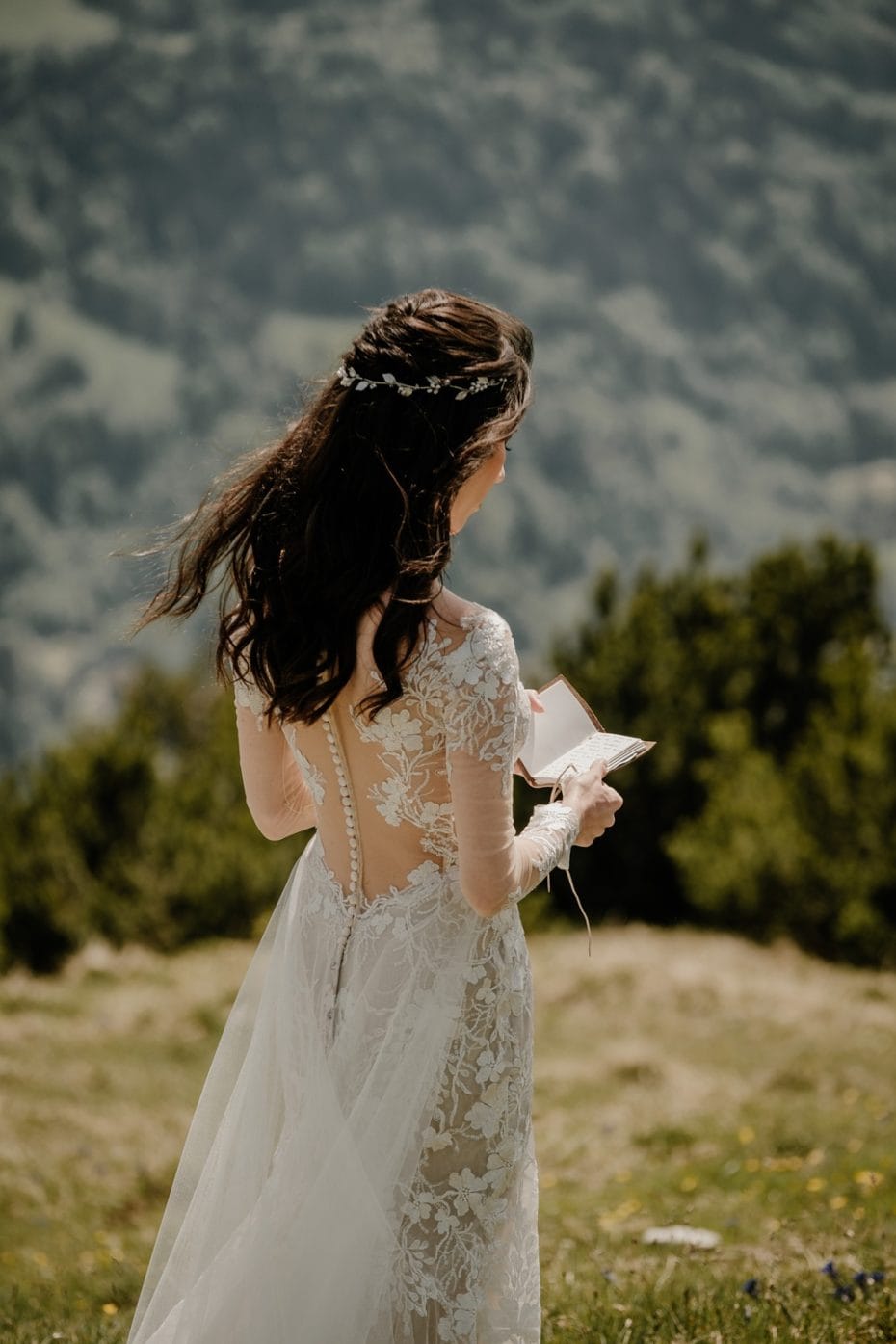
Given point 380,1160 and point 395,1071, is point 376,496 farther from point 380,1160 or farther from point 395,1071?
point 380,1160

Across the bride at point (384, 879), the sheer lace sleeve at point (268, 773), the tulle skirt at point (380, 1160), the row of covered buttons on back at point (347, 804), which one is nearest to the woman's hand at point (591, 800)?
the bride at point (384, 879)

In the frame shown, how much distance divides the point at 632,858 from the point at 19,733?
174 meters

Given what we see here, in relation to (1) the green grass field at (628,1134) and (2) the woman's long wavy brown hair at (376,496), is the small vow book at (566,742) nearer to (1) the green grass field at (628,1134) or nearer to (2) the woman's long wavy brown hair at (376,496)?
(2) the woman's long wavy brown hair at (376,496)

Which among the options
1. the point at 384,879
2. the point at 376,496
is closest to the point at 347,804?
the point at 384,879

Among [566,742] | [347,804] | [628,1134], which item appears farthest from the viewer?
[628,1134]

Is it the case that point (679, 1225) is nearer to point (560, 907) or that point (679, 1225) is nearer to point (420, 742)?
point (420, 742)

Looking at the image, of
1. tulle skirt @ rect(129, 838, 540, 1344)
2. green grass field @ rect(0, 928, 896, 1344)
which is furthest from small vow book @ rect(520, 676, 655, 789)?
green grass field @ rect(0, 928, 896, 1344)

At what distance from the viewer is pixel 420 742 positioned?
2.46 metres

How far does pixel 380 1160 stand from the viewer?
8.18ft

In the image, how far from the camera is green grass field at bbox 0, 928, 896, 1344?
347 centimetres

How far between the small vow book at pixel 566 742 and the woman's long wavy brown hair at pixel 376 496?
0.48 m

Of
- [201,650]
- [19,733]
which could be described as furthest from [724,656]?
[19,733]

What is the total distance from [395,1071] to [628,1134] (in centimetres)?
547

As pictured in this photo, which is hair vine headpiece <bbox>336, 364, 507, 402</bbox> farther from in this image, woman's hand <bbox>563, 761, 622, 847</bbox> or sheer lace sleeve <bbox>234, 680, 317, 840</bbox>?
woman's hand <bbox>563, 761, 622, 847</bbox>
